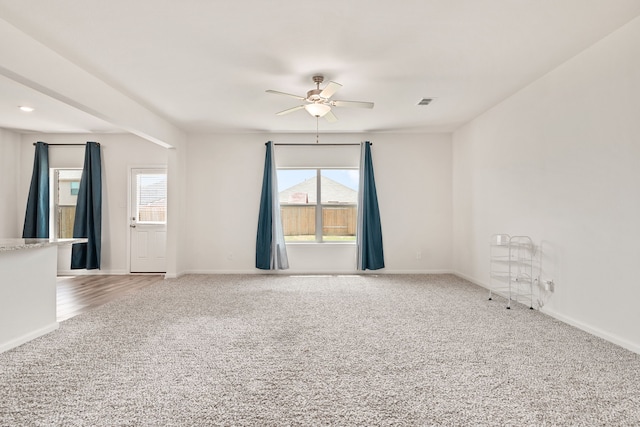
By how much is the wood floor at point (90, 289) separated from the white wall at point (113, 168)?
0.39 meters

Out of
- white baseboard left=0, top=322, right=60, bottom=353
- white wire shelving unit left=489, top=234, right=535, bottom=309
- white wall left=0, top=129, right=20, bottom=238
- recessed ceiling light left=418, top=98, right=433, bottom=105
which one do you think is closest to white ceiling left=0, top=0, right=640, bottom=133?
recessed ceiling light left=418, top=98, right=433, bottom=105

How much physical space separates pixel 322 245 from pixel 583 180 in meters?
4.03

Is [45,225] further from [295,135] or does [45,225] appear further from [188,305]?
[295,135]

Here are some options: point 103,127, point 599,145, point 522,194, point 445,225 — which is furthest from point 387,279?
point 103,127

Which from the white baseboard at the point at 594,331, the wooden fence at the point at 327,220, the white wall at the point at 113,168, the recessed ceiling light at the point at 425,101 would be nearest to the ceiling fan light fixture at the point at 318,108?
the recessed ceiling light at the point at 425,101

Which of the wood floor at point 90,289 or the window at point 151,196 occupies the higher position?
the window at point 151,196

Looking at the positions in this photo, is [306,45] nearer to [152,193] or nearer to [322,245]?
[322,245]

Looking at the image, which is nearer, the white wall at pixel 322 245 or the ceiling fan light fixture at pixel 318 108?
the ceiling fan light fixture at pixel 318 108

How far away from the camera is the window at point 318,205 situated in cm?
643

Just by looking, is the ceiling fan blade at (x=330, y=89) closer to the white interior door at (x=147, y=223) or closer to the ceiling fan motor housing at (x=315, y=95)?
the ceiling fan motor housing at (x=315, y=95)

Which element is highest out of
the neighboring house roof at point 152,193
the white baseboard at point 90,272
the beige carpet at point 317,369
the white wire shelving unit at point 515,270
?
the neighboring house roof at point 152,193

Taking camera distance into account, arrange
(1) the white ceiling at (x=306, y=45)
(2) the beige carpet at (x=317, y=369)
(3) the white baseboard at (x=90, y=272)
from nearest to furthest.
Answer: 1. (2) the beige carpet at (x=317, y=369)
2. (1) the white ceiling at (x=306, y=45)
3. (3) the white baseboard at (x=90, y=272)

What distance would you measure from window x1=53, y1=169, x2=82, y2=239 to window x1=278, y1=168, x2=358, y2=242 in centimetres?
378

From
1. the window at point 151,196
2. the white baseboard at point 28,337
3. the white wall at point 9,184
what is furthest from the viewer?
the window at point 151,196
